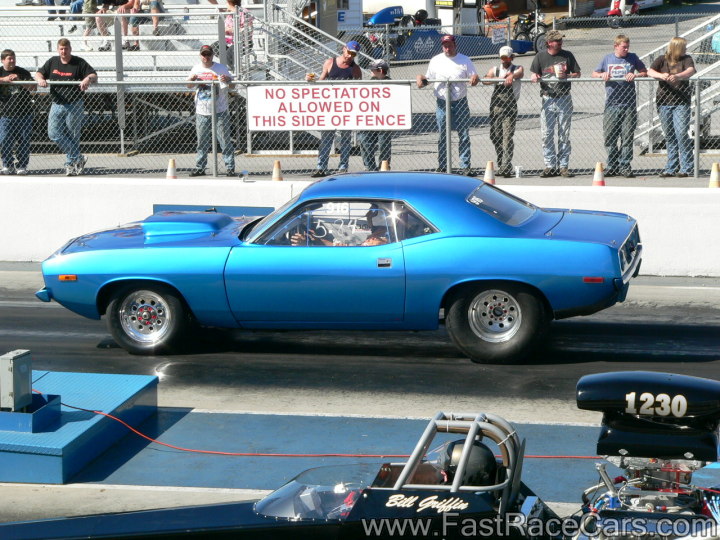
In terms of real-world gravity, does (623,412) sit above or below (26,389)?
above

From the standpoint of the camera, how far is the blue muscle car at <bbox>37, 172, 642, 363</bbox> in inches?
327

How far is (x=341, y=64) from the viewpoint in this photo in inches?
587

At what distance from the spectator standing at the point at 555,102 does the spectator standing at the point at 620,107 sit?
1.43 ft

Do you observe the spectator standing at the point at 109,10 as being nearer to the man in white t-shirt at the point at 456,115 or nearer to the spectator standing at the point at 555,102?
the man in white t-shirt at the point at 456,115

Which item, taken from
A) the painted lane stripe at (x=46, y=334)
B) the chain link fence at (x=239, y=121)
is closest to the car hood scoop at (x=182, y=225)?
the painted lane stripe at (x=46, y=334)

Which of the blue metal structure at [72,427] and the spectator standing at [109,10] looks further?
the spectator standing at [109,10]

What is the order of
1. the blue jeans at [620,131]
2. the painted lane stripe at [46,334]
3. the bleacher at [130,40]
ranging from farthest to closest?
the bleacher at [130,40] → the blue jeans at [620,131] → the painted lane stripe at [46,334]

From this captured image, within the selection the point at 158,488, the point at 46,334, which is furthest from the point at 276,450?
the point at 46,334

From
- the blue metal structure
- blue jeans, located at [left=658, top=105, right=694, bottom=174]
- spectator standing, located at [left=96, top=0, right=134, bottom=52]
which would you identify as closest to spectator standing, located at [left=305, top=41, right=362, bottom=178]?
blue jeans, located at [left=658, top=105, right=694, bottom=174]

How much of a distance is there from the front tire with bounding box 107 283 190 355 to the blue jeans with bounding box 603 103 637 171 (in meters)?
7.17

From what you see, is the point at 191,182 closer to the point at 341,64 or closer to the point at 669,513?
the point at 341,64

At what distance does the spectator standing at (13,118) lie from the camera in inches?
582

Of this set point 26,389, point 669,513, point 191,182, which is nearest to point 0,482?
point 26,389

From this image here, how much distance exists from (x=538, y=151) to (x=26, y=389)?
34.4ft
